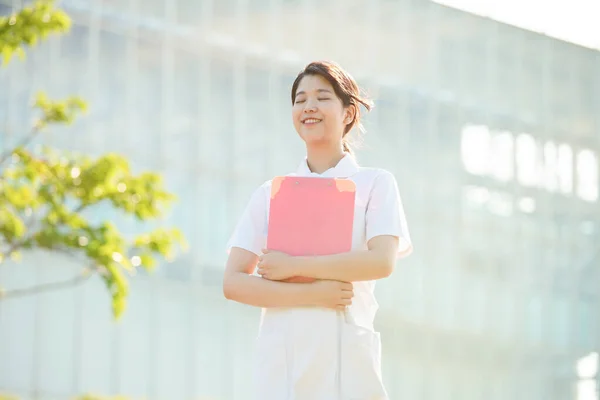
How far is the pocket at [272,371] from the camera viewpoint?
253cm

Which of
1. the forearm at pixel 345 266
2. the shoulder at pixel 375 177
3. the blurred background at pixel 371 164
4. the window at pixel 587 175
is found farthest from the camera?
the window at pixel 587 175

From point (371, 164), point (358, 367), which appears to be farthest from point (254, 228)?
point (371, 164)

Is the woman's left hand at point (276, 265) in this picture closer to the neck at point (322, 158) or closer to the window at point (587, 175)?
the neck at point (322, 158)

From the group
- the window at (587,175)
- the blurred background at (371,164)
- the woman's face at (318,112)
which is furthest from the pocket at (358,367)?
the window at (587,175)

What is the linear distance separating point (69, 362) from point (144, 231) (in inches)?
80.4

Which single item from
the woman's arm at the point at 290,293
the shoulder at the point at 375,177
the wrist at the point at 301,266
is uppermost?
the shoulder at the point at 375,177

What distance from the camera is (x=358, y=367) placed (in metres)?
2.52

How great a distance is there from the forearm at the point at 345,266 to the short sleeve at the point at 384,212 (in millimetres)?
77

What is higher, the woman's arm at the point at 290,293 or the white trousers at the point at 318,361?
the woman's arm at the point at 290,293

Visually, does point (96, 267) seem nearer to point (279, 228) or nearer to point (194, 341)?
point (279, 228)

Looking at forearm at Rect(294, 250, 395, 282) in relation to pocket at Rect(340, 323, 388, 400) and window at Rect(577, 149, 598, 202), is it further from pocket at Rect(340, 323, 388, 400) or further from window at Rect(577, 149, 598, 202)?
window at Rect(577, 149, 598, 202)

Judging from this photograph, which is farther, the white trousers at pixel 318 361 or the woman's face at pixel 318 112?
the woman's face at pixel 318 112

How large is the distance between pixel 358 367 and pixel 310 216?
34 centimetres

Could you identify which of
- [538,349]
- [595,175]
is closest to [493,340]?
[538,349]
